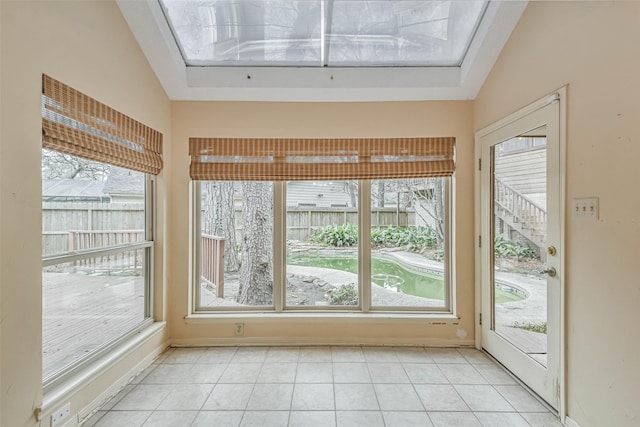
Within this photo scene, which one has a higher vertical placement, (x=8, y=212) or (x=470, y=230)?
(x=8, y=212)

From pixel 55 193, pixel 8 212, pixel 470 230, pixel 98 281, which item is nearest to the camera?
pixel 8 212

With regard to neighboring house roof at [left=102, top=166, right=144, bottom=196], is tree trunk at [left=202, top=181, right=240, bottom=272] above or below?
below

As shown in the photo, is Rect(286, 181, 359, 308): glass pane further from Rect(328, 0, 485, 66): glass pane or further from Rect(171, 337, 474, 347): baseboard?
Rect(328, 0, 485, 66): glass pane

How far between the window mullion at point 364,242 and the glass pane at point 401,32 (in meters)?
1.10

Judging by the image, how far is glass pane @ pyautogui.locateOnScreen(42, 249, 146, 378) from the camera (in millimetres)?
1630

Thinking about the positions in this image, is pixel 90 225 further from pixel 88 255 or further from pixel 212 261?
pixel 212 261

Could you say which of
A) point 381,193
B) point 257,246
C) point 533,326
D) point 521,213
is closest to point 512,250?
point 521,213

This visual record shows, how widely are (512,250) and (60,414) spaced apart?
3.11 m

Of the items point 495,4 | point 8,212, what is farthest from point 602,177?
point 8,212

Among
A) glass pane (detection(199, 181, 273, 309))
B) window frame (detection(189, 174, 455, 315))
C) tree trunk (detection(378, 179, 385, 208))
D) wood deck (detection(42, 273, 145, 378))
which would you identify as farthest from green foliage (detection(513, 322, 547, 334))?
wood deck (detection(42, 273, 145, 378))

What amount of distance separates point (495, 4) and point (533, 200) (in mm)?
1393

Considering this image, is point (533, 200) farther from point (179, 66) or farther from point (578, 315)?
point (179, 66)

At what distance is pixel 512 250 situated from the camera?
7.26ft

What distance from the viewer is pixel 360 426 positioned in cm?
167
